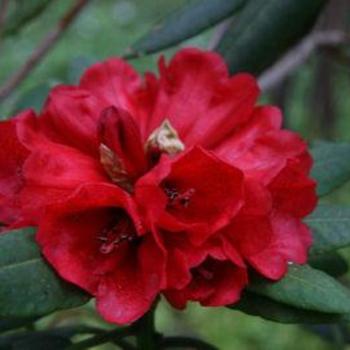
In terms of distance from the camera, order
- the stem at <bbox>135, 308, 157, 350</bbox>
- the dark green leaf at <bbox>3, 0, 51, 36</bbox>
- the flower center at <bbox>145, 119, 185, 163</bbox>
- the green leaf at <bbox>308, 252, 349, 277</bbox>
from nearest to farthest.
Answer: the flower center at <bbox>145, 119, 185, 163</bbox> < the stem at <bbox>135, 308, 157, 350</bbox> < the green leaf at <bbox>308, 252, 349, 277</bbox> < the dark green leaf at <bbox>3, 0, 51, 36</bbox>

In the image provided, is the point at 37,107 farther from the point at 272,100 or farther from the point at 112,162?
the point at 272,100

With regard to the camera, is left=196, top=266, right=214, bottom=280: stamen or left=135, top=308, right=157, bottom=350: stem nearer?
left=196, top=266, right=214, bottom=280: stamen

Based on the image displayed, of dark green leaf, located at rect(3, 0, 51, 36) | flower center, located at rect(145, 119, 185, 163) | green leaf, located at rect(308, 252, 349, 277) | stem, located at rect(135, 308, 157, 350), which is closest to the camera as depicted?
flower center, located at rect(145, 119, 185, 163)

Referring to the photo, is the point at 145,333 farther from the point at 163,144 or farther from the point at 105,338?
the point at 163,144

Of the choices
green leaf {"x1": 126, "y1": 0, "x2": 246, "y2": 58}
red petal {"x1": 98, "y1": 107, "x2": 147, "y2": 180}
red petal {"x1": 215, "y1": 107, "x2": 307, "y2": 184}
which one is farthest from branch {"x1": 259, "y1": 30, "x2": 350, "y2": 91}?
red petal {"x1": 98, "y1": 107, "x2": 147, "y2": 180}

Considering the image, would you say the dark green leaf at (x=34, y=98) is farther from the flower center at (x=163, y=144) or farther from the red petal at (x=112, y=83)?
the flower center at (x=163, y=144)

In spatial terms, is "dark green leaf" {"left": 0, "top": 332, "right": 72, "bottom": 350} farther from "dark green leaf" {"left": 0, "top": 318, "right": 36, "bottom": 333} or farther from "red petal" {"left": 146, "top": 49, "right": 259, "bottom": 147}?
"red petal" {"left": 146, "top": 49, "right": 259, "bottom": 147}
